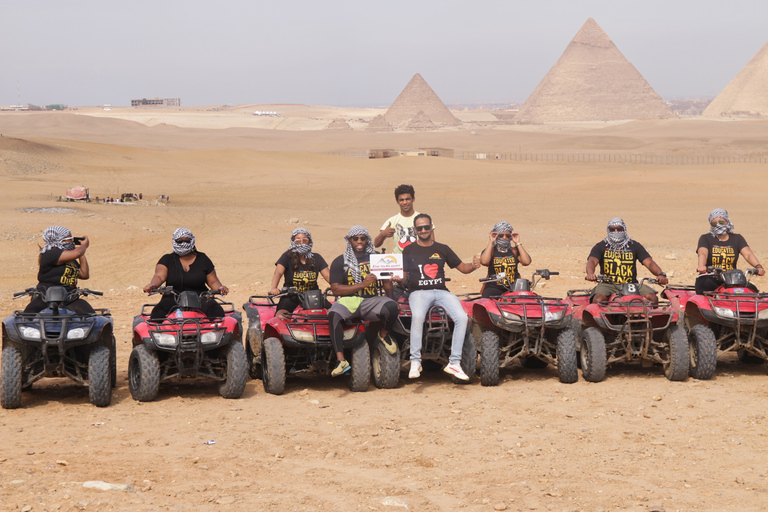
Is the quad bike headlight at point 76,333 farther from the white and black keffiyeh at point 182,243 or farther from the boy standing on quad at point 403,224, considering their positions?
the boy standing on quad at point 403,224

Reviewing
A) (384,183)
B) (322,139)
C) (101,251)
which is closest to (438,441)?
(101,251)

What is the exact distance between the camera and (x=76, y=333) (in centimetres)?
743

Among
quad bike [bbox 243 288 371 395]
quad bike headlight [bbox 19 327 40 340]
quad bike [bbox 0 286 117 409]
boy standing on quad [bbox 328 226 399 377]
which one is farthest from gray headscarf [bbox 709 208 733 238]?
quad bike headlight [bbox 19 327 40 340]

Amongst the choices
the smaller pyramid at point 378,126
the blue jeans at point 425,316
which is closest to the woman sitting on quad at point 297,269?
the blue jeans at point 425,316

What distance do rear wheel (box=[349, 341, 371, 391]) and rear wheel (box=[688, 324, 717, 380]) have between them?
299 cm

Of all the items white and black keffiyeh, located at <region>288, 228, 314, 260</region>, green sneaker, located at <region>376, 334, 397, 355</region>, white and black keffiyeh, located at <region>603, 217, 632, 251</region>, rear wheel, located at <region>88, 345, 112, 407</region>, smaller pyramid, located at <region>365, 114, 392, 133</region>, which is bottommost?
rear wheel, located at <region>88, 345, 112, 407</region>

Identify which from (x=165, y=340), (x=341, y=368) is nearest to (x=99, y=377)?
(x=165, y=340)

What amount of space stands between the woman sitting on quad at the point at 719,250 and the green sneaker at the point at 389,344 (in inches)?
126

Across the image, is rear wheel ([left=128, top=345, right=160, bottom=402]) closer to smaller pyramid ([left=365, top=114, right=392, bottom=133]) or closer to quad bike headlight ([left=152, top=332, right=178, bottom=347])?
quad bike headlight ([left=152, top=332, right=178, bottom=347])

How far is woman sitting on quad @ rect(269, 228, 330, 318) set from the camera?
8414 mm

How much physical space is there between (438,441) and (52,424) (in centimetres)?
306

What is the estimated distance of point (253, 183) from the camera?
44.3 m

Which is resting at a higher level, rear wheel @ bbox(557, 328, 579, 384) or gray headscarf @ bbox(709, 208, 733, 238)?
gray headscarf @ bbox(709, 208, 733, 238)

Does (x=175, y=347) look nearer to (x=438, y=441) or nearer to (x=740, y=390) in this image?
(x=438, y=441)
